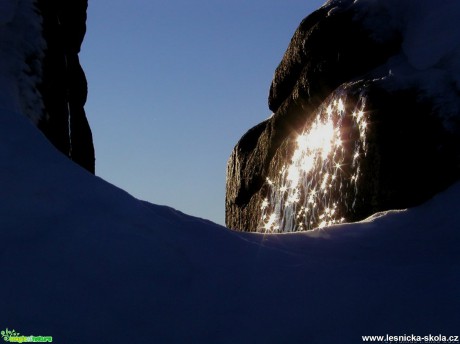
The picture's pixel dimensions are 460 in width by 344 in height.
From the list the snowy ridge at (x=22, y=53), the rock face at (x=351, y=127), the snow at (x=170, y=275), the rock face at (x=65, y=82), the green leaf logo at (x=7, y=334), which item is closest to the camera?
the green leaf logo at (x=7, y=334)

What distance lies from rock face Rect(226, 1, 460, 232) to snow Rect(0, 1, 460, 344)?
1.60 meters

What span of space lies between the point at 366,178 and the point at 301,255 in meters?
2.37

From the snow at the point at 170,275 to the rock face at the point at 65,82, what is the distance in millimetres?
1627

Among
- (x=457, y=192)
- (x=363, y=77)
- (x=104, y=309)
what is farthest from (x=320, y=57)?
(x=104, y=309)

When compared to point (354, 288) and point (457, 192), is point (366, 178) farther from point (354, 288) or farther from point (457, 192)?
point (354, 288)

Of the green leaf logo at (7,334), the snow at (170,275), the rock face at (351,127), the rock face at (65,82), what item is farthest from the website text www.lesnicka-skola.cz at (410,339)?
the rock face at (65,82)

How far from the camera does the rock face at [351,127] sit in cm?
593

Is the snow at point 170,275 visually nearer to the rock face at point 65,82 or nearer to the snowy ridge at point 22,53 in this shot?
the snowy ridge at point 22,53

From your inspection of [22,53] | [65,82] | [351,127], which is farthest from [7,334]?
[351,127]

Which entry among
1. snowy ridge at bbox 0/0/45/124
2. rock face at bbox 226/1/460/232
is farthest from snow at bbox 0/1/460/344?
rock face at bbox 226/1/460/232

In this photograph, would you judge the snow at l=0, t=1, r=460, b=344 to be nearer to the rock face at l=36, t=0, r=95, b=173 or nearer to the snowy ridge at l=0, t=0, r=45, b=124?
the snowy ridge at l=0, t=0, r=45, b=124

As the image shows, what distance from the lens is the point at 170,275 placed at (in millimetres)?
3473

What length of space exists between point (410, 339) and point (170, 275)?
138 cm

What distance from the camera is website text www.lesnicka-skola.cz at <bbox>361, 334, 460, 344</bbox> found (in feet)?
10.4
